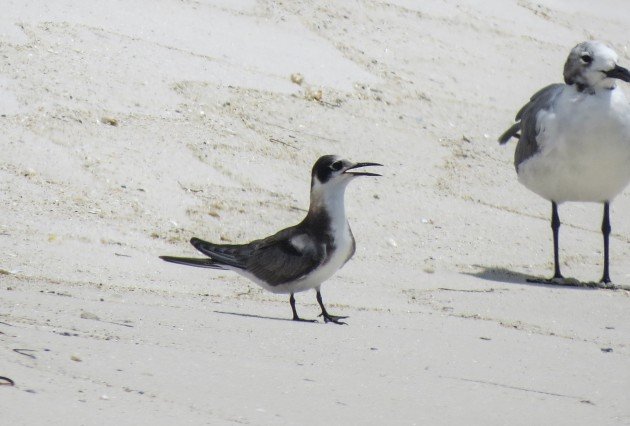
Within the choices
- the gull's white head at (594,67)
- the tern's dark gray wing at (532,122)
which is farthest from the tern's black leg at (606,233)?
the gull's white head at (594,67)

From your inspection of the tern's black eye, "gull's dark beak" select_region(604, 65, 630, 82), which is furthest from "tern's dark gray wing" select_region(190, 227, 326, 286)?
"gull's dark beak" select_region(604, 65, 630, 82)

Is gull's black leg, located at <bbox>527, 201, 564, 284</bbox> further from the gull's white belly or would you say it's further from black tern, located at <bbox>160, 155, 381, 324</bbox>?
black tern, located at <bbox>160, 155, 381, 324</bbox>

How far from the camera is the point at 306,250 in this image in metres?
5.62

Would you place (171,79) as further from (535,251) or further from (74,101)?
(535,251)

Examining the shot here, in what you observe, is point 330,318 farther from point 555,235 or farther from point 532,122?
point 532,122

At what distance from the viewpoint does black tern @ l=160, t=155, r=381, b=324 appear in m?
5.57

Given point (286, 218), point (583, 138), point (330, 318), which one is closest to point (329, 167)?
point (330, 318)

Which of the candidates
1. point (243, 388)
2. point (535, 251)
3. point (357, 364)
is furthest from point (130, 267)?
point (535, 251)

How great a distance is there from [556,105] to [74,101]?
2418 mm

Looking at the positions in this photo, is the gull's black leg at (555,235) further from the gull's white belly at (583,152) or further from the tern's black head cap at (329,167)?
the tern's black head cap at (329,167)

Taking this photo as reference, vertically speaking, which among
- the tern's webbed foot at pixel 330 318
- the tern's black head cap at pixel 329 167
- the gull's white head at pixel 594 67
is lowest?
the tern's webbed foot at pixel 330 318

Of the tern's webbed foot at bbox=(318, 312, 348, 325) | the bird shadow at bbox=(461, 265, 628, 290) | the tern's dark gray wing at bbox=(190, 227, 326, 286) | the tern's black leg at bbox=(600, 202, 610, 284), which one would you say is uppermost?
the tern's dark gray wing at bbox=(190, 227, 326, 286)

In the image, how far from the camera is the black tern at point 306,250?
5574 millimetres

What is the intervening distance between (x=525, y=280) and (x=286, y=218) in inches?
45.6
